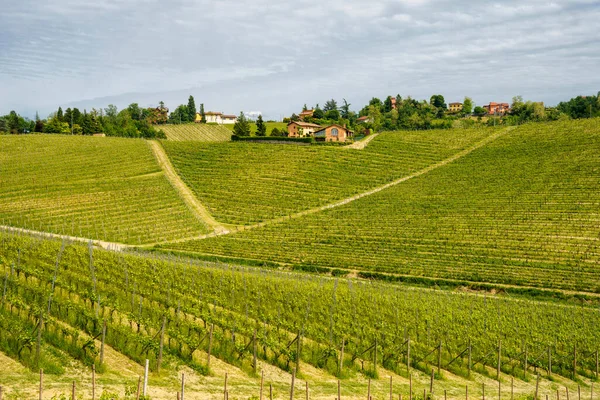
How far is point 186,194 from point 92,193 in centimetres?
1112

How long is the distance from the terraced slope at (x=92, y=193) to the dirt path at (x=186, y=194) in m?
1.02

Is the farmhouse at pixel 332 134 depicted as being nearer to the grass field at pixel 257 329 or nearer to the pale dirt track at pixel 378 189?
the pale dirt track at pixel 378 189

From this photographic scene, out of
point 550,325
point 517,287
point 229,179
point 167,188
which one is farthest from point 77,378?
point 229,179

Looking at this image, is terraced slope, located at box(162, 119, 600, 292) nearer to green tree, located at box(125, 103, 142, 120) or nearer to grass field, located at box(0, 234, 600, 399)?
grass field, located at box(0, 234, 600, 399)

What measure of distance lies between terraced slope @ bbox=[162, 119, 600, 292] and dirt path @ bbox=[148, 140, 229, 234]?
467 centimetres

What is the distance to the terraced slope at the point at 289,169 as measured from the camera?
240ft

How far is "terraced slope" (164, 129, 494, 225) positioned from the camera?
73250mm

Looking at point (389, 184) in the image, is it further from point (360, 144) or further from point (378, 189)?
point (360, 144)

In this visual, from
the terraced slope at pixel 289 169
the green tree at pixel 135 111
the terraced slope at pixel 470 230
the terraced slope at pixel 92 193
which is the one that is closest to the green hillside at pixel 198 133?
the green tree at pixel 135 111

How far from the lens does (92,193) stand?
2854 inches

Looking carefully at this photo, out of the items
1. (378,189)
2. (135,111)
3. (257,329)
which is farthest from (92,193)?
(135,111)

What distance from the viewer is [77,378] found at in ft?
54.0

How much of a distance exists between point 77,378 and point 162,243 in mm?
40583

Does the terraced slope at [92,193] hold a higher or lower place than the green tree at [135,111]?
lower
